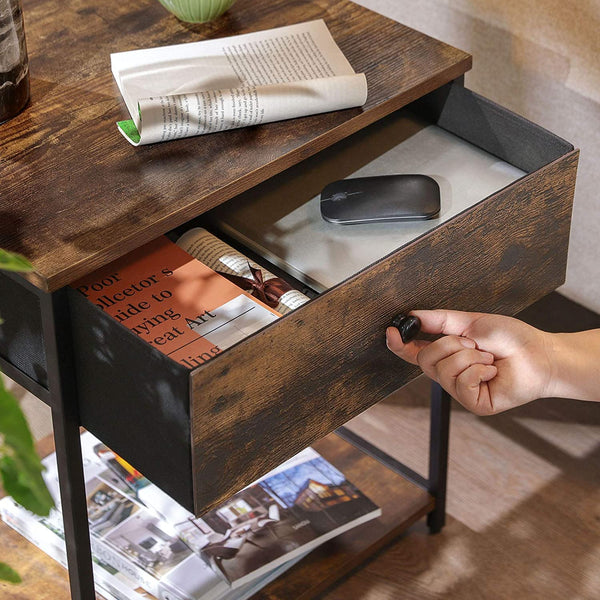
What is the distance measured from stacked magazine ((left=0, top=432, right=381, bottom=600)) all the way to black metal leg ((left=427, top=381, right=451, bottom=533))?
101mm

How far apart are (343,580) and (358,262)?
1.81 feet

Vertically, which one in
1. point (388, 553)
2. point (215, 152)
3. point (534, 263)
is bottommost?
point (388, 553)

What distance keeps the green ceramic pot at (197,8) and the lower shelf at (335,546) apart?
613 millimetres

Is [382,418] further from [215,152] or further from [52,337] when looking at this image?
[52,337]

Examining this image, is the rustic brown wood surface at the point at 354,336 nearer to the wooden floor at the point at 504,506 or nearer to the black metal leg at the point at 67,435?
the black metal leg at the point at 67,435

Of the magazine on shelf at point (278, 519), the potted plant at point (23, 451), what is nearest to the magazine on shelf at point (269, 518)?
the magazine on shelf at point (278, 519)

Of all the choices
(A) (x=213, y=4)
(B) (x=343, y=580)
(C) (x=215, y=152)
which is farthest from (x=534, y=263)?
(B) (x=343, y=580)

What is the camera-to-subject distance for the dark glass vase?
94 cm

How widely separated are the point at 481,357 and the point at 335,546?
1.53 feet

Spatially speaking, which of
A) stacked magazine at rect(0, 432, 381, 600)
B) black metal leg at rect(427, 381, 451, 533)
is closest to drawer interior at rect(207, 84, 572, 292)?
black metal leg at rect(427, 381, 451, 533)

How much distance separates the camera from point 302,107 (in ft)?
3.30

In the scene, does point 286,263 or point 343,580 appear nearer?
point 286,263

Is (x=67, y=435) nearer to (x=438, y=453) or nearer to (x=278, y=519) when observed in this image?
(x=278, y=519)

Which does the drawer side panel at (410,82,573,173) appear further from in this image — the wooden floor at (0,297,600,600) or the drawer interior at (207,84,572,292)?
the wooden floor at (0,297,600,600)
